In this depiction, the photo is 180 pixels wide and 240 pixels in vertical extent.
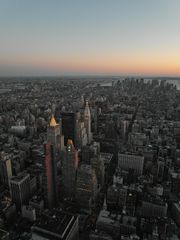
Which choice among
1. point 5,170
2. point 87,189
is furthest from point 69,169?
point 5,170

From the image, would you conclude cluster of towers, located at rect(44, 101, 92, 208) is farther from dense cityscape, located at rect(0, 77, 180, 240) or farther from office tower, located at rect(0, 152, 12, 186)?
office tower, located at rect(0, 152, 12, 186)

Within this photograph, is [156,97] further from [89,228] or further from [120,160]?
[89,228]

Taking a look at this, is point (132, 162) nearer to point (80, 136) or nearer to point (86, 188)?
point (86, 188)

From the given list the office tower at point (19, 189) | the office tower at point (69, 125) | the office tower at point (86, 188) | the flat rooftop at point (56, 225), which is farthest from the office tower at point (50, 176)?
the office tower at point (69, 125)

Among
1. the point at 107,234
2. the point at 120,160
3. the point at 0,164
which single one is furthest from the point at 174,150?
the point at 0,164

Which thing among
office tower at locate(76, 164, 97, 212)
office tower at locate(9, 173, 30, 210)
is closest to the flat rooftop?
office tower at locate(76, 164, 97, 212)
